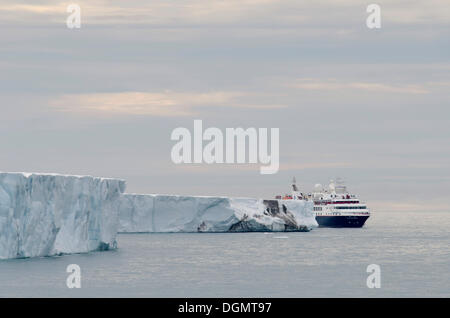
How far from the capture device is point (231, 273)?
1183 inches

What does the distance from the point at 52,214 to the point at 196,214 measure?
2378 cm

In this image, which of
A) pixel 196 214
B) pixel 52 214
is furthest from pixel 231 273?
pixel 196 214

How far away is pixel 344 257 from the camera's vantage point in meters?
37.9

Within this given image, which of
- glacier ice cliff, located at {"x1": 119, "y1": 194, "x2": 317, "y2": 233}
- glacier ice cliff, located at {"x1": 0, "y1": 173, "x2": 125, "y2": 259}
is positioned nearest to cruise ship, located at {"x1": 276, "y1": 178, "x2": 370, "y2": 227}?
glacier ice cliff, located at {"x1": 119, "y1": 194, "x2": 317, "y2": 233}

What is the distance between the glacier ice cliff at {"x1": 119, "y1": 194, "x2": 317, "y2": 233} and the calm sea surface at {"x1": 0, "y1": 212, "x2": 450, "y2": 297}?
387 inches

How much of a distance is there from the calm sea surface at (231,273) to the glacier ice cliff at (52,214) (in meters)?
0.55

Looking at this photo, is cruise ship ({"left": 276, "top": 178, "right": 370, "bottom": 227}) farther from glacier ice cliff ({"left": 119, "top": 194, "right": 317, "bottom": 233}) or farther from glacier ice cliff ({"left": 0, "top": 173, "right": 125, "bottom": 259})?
glacier ice cliff ({"left": 0, "top": 173, "right": 125, "bottom": 259})

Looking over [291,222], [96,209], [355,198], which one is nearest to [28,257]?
[96,209]

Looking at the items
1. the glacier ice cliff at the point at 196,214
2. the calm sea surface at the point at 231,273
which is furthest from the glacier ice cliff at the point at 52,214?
the glacier ice cliff at the point at 196,214

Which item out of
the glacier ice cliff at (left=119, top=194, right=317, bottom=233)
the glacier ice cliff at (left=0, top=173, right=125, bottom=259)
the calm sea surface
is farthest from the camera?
the glacier ice cliff at (left=119, top=194, right=317, bottom=233)

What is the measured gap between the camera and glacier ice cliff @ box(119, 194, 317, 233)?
175ft

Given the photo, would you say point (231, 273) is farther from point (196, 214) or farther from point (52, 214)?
point (196, 214)

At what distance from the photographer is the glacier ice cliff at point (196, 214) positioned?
53312 millimetres
